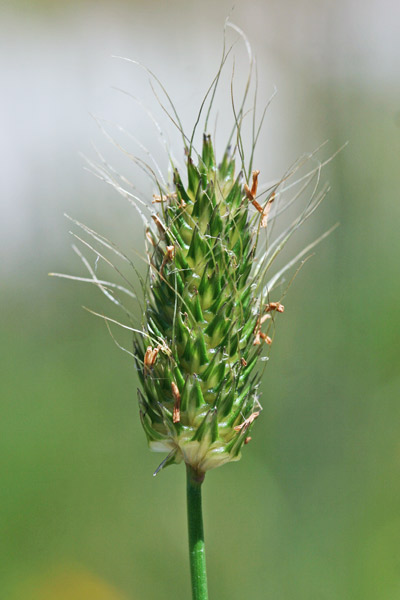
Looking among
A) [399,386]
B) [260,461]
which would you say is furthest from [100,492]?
[399,386]

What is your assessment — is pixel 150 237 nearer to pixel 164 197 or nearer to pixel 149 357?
pixel 164 197

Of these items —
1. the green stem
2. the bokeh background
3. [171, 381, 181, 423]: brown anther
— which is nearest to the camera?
the green stem

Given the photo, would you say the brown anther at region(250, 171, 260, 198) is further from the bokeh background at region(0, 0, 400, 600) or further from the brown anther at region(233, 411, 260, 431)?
the bokeh background at region(0, 0, 400, 600)

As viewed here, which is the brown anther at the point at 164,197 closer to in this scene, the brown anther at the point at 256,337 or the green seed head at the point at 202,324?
the green seed head at the point at 202,324

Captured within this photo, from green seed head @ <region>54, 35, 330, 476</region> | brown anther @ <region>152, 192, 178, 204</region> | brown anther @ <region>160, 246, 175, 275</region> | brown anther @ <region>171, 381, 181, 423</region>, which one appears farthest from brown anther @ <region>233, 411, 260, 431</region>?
brown anther @ <region>152, 192, 178, 204</region>

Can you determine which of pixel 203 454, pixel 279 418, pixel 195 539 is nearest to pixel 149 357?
pixel 203 454

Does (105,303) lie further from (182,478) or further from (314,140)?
(314,140)

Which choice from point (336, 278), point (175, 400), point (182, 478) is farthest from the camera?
point (182, 478)

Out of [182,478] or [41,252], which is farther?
[41,252]
